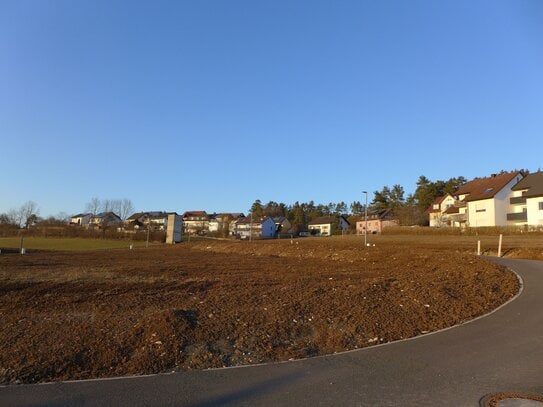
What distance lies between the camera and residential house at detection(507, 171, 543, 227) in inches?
2133

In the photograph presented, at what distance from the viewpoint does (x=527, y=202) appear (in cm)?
5641

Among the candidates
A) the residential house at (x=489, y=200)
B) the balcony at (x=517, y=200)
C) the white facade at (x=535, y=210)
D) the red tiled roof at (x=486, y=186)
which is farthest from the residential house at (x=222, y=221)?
the white facade at (x=535, y=210)

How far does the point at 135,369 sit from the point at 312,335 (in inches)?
123

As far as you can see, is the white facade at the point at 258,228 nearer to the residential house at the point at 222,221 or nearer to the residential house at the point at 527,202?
the residential house at the point at 222,221

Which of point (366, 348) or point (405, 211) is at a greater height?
point (405, 211)

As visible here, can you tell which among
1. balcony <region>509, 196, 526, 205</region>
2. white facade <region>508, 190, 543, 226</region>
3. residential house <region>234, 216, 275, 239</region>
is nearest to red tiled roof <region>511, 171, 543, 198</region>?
white facade <region>508, 190, 543, 226</region>

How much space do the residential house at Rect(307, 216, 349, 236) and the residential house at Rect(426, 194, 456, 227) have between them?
34.5 m

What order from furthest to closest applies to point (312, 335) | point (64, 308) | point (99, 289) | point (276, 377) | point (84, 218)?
point (84, 218) → point (99, 289) → point (64, 308) → point (312, 335) → point (276, 377)

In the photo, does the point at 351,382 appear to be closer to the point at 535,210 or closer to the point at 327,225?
the point at 535,210

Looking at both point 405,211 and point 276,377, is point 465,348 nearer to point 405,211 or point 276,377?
point 276,377

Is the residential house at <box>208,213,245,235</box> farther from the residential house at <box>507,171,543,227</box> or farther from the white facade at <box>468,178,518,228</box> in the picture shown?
the residential house at <box>507,171,543,227</box>

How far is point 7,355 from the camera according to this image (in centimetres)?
645

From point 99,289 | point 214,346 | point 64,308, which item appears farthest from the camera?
point 99,289

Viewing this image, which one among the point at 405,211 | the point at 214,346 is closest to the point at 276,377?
the point at 214,346
